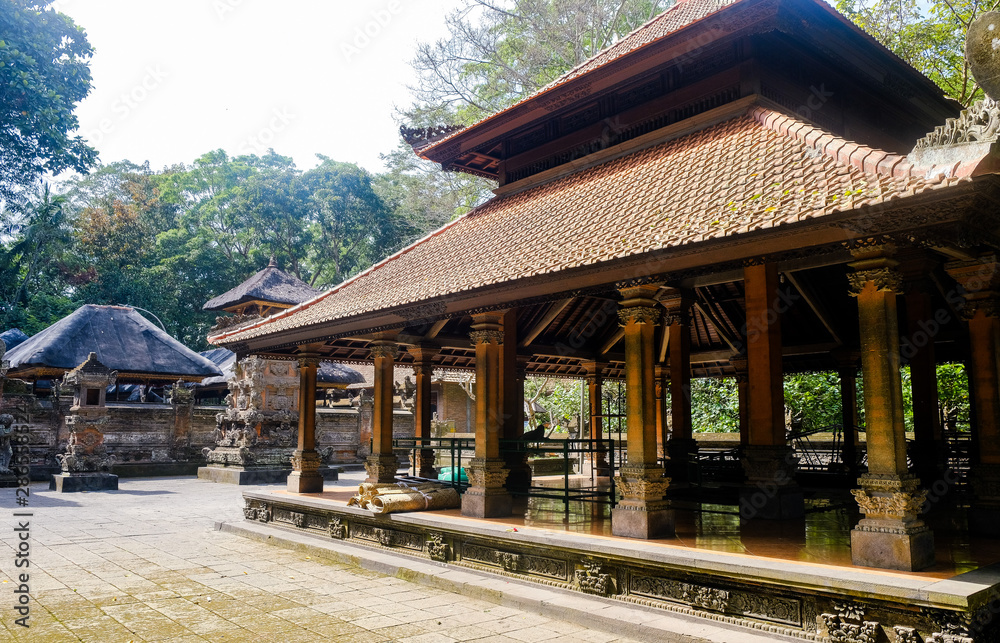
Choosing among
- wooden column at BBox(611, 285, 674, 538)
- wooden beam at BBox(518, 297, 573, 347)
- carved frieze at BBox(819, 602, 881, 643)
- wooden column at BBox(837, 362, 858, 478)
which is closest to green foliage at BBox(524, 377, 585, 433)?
wooden beam at BBox(518, 297, 573, 347)

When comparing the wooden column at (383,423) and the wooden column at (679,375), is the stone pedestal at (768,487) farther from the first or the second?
the wooden column at (383,423)

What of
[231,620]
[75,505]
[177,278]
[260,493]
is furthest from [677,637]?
[177,278]

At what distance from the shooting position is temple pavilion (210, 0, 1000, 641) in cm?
543

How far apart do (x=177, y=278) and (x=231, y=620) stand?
38.3 meters

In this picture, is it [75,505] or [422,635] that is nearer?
[422,635]

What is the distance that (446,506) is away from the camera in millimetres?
9891

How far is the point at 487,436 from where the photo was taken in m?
8.79

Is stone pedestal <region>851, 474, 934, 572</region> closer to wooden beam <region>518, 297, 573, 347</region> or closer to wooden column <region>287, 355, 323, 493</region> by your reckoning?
wooden beam <region>518, 297, 573, 347</region>

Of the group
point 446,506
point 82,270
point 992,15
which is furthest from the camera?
point 82,270

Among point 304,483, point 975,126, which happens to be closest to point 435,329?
point 304,483

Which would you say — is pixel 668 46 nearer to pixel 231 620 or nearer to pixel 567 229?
pixel 567 229

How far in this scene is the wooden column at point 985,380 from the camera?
7125 mm

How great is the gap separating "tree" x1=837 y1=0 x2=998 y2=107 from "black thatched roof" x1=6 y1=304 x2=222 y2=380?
22.9 metres

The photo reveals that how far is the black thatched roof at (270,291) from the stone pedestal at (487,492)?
16643mm
